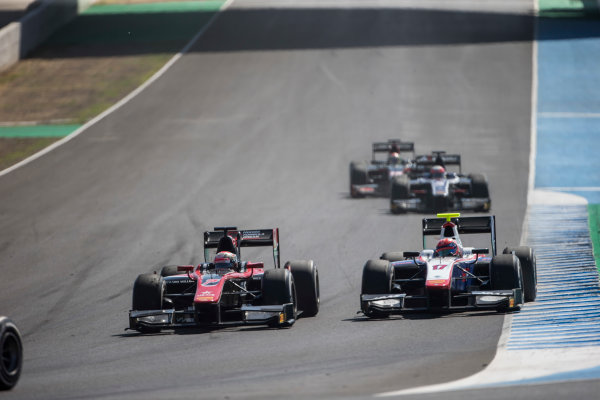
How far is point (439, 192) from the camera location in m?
30.8

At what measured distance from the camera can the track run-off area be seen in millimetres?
13531

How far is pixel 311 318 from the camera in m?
18.6

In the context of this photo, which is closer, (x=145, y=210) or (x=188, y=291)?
(x=188, y=291)

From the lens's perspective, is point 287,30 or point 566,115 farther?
point 287,30

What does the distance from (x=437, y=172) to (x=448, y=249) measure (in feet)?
41.1

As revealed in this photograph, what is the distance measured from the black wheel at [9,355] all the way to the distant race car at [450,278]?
22.8ft

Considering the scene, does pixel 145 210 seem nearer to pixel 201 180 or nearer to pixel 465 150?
pixel 201 180

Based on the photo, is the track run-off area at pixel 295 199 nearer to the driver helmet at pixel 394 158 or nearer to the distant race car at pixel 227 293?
the distant race car at pixel 227 293

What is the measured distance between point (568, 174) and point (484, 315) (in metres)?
18.7

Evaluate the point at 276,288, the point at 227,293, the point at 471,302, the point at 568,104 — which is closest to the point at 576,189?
the point at 568,104

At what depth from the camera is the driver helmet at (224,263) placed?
18.6 m

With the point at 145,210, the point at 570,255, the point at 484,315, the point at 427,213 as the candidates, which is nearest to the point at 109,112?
the point at 145,210

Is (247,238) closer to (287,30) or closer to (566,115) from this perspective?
(566,115)

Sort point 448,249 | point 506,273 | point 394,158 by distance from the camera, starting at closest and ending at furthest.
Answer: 1. point 506,273
2. point 448,249
3. point 394,158
